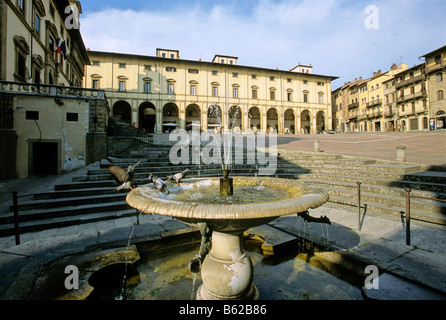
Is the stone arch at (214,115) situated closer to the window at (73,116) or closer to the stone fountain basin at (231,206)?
the window at (73,116)

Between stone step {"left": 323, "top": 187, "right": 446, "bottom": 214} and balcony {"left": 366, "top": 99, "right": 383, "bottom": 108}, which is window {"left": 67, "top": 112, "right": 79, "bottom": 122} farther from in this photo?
balcony {"left": 366, "top": 99, "right": 383, "bottom": 108}

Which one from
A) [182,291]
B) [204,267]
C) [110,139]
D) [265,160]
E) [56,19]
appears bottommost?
[182,291]

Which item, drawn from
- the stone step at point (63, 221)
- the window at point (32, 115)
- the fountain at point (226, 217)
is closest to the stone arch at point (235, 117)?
the window at point (32, 115)

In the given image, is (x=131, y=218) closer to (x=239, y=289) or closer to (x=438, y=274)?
(x=239, y=289)

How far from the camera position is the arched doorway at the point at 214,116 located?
39.1m

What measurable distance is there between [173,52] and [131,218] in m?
40.2

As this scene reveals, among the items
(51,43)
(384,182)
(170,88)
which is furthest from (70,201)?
(170,88)

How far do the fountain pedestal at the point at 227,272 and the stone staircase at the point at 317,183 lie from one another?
3.95 meters

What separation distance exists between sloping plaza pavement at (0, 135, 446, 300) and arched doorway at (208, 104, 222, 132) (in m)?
Answer: 34.9

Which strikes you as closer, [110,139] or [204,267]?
[204,267]

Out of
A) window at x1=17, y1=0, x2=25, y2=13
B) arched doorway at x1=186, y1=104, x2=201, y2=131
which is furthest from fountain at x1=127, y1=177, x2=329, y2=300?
arched doorway at x1=186, y1=104, x2=201, y2=131

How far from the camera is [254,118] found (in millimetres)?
44625

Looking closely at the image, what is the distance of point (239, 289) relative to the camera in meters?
2.52
